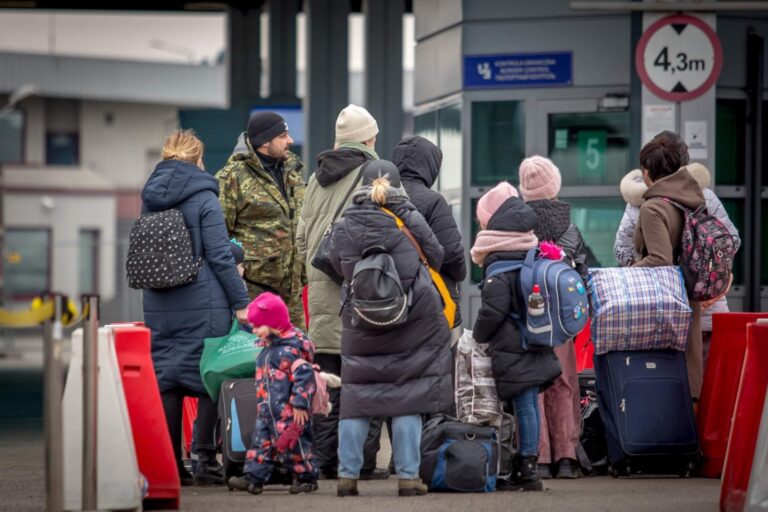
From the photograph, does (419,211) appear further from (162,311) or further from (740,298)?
(740,298)

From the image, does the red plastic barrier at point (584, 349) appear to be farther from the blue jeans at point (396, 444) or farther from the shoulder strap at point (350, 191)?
the blue jeans at point (396, 444)

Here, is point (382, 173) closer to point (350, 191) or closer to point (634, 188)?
point (350, 191)

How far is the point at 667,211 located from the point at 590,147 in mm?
5145

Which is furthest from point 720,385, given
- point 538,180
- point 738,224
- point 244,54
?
point 244,54

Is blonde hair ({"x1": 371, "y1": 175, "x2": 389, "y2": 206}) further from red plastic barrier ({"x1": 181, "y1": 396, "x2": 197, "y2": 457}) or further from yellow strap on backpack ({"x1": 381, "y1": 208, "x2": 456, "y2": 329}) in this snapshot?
red plastic barrier ({"x1": 181, "y1": 396, "x2": 197, "y2": 457})

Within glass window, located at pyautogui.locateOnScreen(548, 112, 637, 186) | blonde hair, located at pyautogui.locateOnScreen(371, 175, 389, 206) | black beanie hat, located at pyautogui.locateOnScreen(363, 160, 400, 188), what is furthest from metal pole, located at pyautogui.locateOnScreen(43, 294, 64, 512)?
glass window, located at pyautogui.locateOnScreen(548, 112, 637, 186)

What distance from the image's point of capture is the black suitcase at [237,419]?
9172mm

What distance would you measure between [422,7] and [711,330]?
7208 mm

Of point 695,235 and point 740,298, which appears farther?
point 740,298

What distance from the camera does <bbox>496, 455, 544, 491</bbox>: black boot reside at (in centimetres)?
912

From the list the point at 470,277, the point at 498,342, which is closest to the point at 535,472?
the point at 498,342

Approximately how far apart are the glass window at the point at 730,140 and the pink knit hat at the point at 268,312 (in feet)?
21.7

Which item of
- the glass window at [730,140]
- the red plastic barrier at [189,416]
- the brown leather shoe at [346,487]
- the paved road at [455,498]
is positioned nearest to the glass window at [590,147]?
the glass window at [730,140]

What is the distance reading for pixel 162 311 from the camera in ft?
30.9
